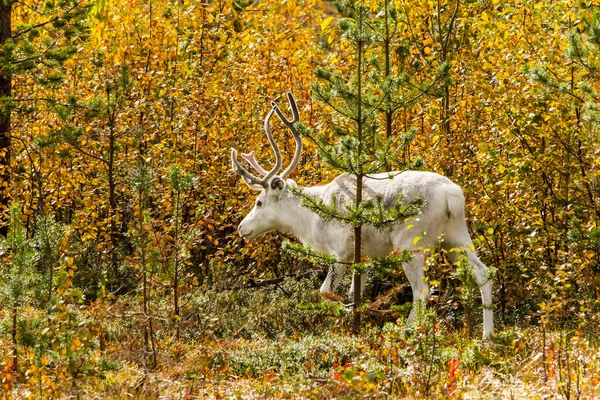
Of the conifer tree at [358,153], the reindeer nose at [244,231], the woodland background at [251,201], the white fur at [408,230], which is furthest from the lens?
the reindeer nose at [244,231]

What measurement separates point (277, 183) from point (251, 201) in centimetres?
157

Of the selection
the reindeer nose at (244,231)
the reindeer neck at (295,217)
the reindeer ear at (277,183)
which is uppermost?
the reindeer ear at (277,183)

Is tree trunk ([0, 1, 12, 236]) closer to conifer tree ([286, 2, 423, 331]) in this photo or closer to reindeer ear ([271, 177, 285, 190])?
reindeer ear ([271, 177, 285, 190])

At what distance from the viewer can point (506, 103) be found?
35.1 feet

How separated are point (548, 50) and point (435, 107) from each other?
5.61 ft

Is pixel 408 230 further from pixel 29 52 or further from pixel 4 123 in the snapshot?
pixel 4 123

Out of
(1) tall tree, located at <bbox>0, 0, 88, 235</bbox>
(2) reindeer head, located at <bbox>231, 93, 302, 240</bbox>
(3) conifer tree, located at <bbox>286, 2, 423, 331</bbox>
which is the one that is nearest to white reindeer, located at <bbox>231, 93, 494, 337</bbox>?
(2) reindeer head, located at <bbox>231, 93, 302, 240</bbox>

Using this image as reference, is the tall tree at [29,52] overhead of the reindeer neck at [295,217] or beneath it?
overhead

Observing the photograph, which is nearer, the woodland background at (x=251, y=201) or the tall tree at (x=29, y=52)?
the woodland background at (x=251, y=201)

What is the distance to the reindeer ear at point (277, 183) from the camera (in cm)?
1098

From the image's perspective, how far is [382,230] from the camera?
9367mm

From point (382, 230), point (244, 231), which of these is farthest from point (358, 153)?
point (244, 231)

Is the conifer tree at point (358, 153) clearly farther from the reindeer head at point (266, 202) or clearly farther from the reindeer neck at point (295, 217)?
the reindeer head at point (266, 202)

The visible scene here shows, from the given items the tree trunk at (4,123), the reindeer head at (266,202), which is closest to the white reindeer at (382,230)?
the reindeer head at (266,202)
